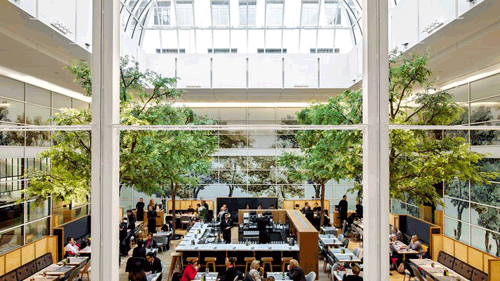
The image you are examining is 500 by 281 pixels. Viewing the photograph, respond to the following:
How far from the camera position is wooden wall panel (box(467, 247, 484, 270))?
8.02 m

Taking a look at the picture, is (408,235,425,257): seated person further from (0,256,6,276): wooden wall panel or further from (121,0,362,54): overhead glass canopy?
(0,256,6,276): wooden wall panel

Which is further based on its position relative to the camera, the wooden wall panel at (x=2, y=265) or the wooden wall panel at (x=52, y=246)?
the wooden wall panel at (x=52, y=246)

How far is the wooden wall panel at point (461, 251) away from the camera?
8.64 meters

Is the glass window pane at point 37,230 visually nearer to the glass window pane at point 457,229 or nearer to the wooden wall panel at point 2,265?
the wooden wall panel at point 2,265

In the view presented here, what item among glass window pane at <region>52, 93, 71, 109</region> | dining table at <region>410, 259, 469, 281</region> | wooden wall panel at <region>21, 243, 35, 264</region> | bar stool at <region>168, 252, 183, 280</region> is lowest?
bar stool at <region>168, 252, 183, 280</region>

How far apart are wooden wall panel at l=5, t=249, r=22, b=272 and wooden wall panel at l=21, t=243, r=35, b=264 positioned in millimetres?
124

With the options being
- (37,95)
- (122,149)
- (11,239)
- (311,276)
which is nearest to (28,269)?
(11,239)

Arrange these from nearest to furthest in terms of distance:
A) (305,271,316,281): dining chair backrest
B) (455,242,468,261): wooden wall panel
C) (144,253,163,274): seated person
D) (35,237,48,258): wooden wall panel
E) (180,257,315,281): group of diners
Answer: (180,257,315,281): group of diners < (305,271,316,281): dining chair backrest < (144,253,163,274): seated person < (455,242,468,261): wooden wall panel < (35,237,48,258): wooden wall panel

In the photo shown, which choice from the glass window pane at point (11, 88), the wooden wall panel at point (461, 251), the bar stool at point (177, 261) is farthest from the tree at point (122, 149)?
the wooden wall panel at point (461, 251)

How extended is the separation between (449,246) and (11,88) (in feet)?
40.2

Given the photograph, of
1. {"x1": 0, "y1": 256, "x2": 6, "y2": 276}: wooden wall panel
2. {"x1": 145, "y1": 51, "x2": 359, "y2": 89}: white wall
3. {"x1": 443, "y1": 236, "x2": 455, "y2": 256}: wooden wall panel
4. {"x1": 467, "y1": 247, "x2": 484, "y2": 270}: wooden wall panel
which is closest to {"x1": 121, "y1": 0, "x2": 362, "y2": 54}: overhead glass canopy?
{"x1": 145, "y1": 51, "x2": 359, "y2": 89}: white wall

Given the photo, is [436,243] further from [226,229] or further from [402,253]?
[226,229]

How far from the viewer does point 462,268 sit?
27.5 feet

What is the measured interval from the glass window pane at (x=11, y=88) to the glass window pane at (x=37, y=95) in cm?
31
